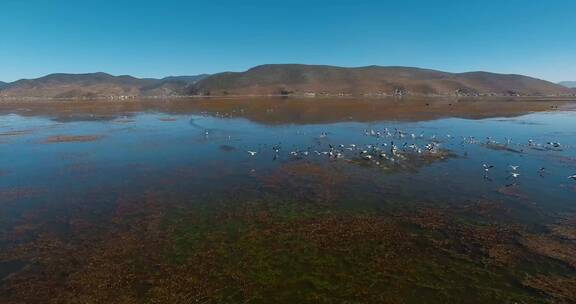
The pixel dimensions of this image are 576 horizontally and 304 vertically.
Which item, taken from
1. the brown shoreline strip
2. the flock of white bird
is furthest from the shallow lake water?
the brown shoreline strip

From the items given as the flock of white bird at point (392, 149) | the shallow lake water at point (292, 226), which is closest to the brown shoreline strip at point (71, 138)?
the shallow lake water at point (292, 226)

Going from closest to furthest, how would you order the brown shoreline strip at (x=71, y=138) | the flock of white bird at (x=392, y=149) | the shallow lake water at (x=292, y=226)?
the shallow lake water at (x=292, y=226) < the flock of white bird at (x=392, y=149) < the brown shoreline strip at (x=71, y=138)

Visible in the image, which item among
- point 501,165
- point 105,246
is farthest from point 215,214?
point 501,165

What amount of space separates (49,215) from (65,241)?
416 cm

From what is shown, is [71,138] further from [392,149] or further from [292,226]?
[292,226]

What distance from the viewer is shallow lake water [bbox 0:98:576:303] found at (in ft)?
40.1

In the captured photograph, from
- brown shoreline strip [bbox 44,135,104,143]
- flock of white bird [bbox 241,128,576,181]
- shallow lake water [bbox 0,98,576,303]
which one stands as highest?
flock of white bird [bbox 241,128,576,181]

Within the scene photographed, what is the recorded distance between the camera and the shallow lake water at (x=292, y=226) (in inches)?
482

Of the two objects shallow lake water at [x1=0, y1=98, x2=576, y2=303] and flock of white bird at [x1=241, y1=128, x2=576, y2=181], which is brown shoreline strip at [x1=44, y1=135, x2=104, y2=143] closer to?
shallow lake water at [x1=0, y1=98, x2=576, y2=303]

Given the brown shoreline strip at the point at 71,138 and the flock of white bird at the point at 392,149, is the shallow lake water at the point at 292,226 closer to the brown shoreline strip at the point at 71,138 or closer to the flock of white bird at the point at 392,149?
the flock of white bird at the point at 392,149

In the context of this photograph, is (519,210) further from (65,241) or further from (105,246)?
(65,241)

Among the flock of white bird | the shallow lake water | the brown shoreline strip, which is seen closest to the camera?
the shallow lake water

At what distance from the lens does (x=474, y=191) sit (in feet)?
71.5

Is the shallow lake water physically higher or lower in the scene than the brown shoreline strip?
lower
